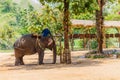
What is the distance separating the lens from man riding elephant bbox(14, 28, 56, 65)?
1933cm

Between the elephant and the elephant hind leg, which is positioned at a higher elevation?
the elephant

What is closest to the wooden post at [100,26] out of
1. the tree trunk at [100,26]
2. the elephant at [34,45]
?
the tree trunk at [100,26]

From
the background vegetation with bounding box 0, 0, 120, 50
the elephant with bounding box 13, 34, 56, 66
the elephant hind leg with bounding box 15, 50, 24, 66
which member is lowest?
the elephant hind leg with bounding box 15, 50, 24, 66

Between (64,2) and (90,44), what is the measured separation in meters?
19.9

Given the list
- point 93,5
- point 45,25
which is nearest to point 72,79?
point 93,5

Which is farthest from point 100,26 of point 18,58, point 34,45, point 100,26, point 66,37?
point 18,58

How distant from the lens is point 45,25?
29.8 m

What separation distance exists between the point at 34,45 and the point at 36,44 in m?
0.16

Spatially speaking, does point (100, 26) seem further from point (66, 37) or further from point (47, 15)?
point (66, 37)

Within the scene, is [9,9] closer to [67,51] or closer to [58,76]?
[67,51]

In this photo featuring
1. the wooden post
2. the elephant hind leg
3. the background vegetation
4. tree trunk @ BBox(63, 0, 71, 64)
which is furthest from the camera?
the wooden post

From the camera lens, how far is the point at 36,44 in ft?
64.1

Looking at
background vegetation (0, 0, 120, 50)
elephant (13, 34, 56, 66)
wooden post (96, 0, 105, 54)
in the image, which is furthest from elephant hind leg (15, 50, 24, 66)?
wooden post (96, 0, 105, 54)

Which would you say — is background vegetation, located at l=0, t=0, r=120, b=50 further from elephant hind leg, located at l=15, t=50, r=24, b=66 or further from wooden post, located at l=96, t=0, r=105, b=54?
elephant hind leg, located at l=15, t=50, r=24, b=66
